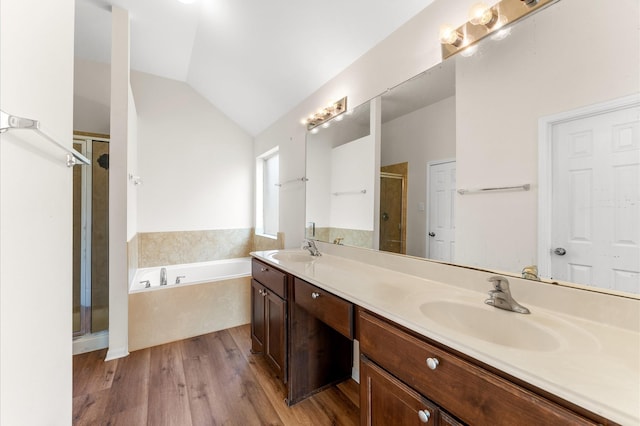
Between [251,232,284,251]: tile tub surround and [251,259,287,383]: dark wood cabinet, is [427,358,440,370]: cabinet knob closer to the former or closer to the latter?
[251,259,287,383]: dark wood cabinet

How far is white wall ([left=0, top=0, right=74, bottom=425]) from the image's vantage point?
61 cm

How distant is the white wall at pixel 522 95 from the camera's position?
812 millimetres

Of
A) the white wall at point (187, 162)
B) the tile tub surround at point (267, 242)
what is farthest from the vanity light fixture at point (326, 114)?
the tile tub surround at point (267, 242)

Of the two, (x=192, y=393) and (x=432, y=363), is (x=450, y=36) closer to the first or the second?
(x=432, y=363)

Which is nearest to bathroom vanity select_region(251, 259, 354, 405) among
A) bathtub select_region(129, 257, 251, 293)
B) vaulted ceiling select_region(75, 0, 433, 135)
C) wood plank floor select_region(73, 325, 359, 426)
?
wood plank floor select_region(73, 325, 359, 426)

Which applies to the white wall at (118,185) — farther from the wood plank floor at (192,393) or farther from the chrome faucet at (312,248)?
the chrome faucet at (312,248)

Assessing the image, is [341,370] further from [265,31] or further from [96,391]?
[265,31]

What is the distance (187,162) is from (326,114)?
2.27m

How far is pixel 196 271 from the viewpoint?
A: 345 cm

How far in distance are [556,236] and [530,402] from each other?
0.63m

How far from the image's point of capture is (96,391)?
5.87 feet

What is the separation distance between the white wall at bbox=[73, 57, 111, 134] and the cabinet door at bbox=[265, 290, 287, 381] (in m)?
2.82

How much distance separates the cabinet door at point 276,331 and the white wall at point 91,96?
2.82m

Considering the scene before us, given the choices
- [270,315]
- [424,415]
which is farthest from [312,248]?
[424,415]
